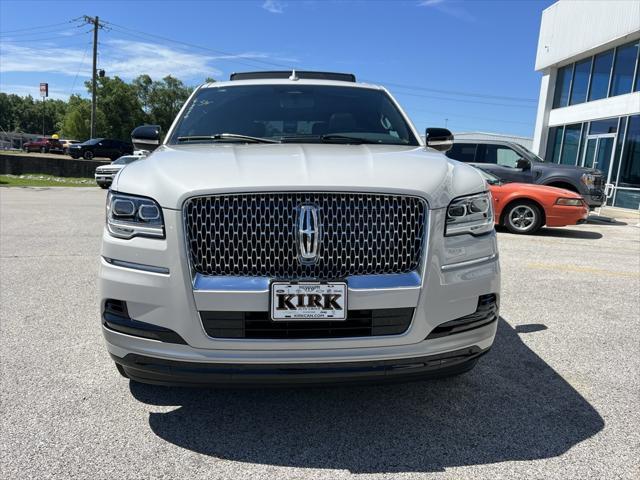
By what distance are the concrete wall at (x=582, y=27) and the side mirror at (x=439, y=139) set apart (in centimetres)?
1783

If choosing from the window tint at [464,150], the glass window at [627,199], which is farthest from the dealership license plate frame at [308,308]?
the glass window at [627,199]

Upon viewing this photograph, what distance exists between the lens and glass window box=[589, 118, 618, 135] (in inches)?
721

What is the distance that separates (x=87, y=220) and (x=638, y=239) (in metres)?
11.4

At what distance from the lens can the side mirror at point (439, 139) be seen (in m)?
3.73

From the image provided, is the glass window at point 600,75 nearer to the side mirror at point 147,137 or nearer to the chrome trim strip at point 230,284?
the side mirror at point 147,137

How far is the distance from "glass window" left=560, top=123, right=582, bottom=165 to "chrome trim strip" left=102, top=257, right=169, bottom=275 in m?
22.5

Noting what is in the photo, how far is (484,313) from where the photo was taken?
7.98 ft

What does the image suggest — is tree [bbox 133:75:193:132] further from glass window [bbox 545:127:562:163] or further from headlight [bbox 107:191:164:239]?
headlight [bbox 107:191:164:239]

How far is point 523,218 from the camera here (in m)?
9.85

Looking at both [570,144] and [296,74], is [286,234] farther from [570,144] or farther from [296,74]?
[570,144]

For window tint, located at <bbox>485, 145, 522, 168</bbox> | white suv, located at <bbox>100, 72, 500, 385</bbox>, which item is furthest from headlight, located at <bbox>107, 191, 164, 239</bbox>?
window tint, located at <bbox>485, 145, 522, 168</bbox>

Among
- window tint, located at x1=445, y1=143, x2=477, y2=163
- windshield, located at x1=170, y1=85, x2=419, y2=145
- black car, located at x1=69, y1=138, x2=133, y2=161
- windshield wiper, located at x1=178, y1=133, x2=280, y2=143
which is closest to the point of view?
windshield wiper, located at x1=178, y1=133, x2=280, y2=143

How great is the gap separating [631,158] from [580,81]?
6022mm

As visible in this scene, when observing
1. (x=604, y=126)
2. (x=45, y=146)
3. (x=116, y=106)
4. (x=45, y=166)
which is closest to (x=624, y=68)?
(x=604, y=126)
